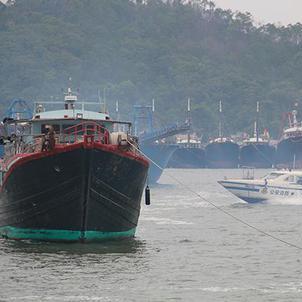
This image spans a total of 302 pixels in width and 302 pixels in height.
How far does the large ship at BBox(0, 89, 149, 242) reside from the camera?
37312mm

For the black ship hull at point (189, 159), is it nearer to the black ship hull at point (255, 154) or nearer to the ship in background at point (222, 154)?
the ship in background at point (222, 154)

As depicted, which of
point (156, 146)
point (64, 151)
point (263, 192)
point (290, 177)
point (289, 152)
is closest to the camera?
point (64, 151)

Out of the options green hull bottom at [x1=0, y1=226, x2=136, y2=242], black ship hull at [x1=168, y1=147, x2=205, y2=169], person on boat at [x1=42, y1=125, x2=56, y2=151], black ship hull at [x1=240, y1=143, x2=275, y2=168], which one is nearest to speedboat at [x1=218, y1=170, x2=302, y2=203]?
green hull bottom at [x1=0, y1=226, x2=136, y2=242]

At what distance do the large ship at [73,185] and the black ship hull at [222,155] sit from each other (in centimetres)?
13817

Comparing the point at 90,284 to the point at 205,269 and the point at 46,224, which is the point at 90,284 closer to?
the point at 205,269

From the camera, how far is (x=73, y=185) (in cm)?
3738

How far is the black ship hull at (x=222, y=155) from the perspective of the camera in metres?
179

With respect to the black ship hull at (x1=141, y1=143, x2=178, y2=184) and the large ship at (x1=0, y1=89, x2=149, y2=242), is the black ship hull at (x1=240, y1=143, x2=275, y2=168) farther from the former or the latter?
the large ship at (x1=0, y1=89, x2=149, y2=242)

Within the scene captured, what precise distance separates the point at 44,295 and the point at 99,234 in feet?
33.0

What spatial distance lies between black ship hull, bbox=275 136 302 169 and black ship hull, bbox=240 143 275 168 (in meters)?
7.11

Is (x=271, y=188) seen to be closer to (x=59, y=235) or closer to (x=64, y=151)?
(x=59, y=235)

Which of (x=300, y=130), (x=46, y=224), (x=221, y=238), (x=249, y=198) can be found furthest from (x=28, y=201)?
(x=300, y=130)

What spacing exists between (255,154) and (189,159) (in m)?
11.4

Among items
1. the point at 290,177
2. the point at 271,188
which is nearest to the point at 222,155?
the point at 290,177
